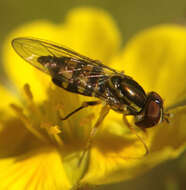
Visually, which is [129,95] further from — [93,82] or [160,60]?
[160,60]

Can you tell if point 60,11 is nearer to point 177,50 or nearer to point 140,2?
point 140,2

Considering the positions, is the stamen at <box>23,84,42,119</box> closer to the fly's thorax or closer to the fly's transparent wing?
the fly's transparent wing

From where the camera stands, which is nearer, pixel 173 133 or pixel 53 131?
pixel 173 133

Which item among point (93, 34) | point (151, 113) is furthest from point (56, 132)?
point (93, 34)

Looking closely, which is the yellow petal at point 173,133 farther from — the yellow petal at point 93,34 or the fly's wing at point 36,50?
the yellow petal at point 93,34

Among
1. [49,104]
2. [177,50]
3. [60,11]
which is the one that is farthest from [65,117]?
[60,11]

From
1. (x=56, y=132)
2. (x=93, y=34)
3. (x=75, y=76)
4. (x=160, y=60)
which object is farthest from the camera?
(x=93, y=34)

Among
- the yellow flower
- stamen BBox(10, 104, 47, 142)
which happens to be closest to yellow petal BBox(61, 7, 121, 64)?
the yellow flower
